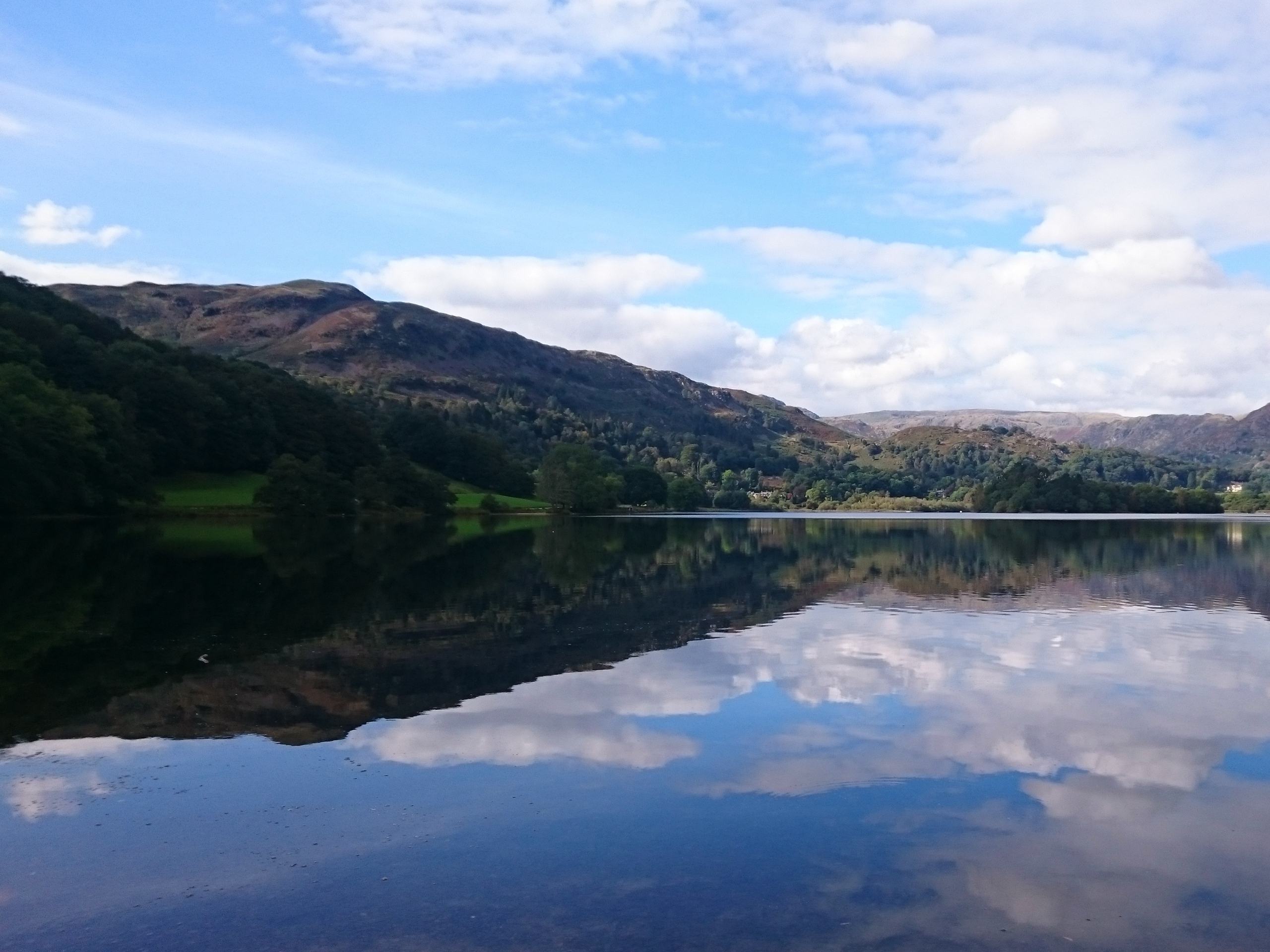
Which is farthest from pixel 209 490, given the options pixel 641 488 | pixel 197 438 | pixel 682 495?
pixel 682 495

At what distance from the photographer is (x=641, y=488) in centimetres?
18600

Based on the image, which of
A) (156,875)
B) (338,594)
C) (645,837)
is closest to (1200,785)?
(645,837)

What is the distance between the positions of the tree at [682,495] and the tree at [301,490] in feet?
301

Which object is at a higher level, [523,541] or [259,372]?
[259,372]

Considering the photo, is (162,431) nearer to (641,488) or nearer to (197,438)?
(197,438)

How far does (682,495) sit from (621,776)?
594 feet

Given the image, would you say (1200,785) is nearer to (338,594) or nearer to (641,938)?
(641,938)

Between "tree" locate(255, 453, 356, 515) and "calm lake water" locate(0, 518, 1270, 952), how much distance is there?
69.9 meters

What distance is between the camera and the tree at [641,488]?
607ft

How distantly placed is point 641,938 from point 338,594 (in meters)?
25.9

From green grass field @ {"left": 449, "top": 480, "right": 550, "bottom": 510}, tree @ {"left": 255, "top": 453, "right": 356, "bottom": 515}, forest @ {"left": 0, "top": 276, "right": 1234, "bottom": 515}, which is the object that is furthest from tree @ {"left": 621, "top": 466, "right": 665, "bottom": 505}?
tree @ {"left": 255, "top": 453, "right": 356, "bottom": 515}

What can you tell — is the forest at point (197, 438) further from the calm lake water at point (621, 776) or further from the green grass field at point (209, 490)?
the calm lake water at point (621, 776)

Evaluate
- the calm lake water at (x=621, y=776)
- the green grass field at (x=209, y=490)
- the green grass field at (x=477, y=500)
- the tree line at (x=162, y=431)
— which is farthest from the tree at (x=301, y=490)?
the calm lake water at (x=621, y=776)

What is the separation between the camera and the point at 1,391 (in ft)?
247
